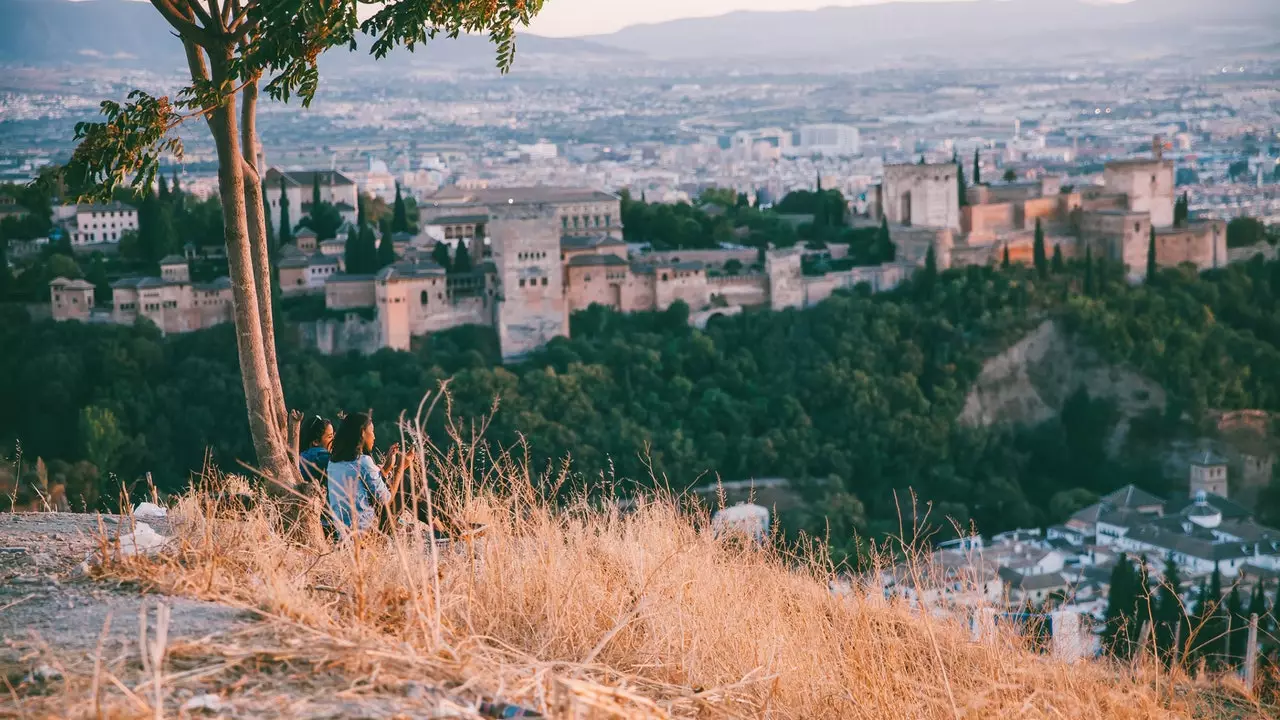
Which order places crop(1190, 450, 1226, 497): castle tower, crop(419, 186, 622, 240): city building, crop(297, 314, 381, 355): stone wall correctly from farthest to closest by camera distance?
crop(419, 186, 622, 240): city building → crop(297, 314, 381, 355): stone wall → crop(1190, 450, 1226, 497): castle tower

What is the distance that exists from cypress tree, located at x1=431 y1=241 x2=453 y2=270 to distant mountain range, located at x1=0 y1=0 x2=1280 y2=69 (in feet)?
94.1

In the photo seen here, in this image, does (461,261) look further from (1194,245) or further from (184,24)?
(184,24)

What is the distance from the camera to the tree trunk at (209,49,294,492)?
412cm

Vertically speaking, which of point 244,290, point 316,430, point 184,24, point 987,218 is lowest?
point 987,218

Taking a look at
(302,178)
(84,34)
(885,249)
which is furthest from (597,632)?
(84,34)

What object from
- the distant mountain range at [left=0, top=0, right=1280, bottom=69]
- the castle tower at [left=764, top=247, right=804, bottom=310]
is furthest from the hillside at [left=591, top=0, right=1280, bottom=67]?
the castle tower at [left=764, top=247, right=804, bottom=310]

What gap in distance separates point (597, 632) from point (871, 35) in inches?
4443

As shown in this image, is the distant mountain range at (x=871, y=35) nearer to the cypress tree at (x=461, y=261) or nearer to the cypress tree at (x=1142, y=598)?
the cypress tree at (x=461, y=261)

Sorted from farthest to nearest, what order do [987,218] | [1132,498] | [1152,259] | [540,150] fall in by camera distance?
[540,150] < [987,218] < [1152,259] < [1132,498]

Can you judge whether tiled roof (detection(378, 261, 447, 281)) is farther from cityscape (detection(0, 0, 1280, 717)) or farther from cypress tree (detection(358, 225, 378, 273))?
cypress tree (detection(358, 225, 378, 273))

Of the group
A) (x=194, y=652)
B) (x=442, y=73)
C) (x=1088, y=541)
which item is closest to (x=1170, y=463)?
(x=1088, y=541)

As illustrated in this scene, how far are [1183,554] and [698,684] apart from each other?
15463 millimetres

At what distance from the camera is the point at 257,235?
4.49m

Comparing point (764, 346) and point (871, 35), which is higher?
point (871, 35)
